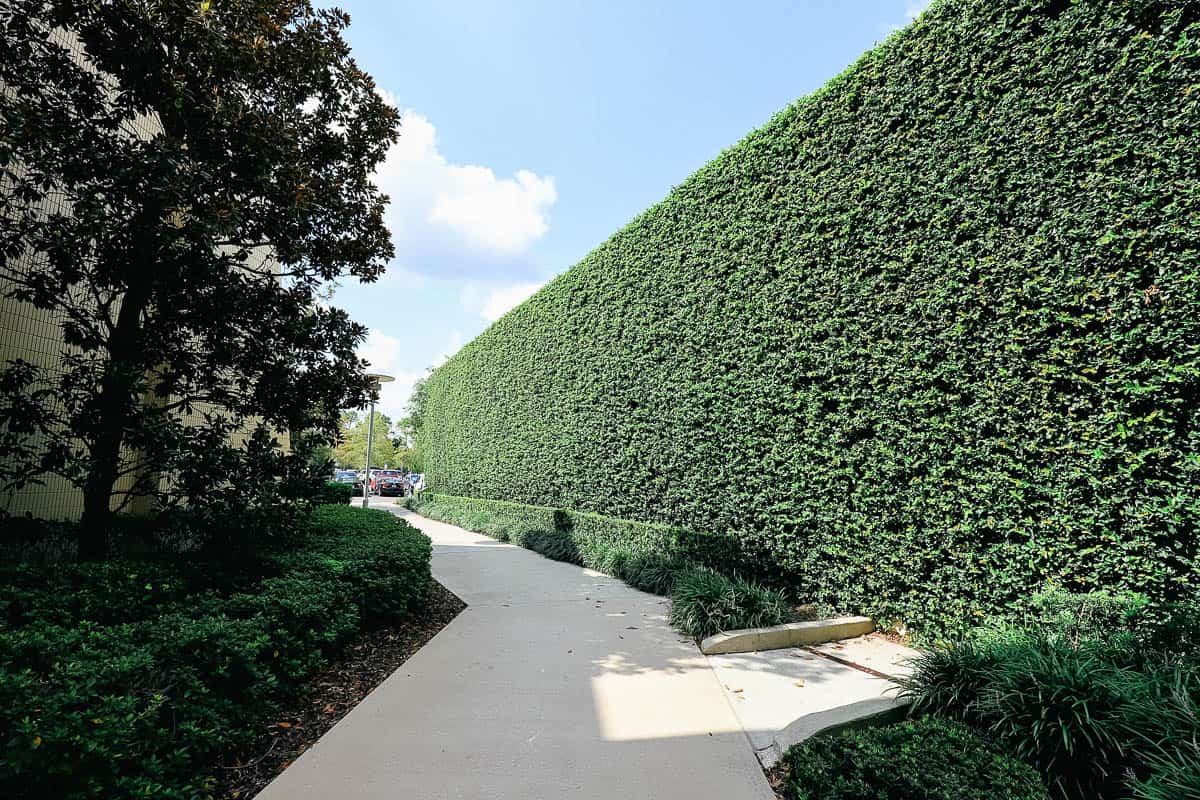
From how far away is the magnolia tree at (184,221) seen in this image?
13.0 feet

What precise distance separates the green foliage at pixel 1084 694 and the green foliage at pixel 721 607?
5.67 feet

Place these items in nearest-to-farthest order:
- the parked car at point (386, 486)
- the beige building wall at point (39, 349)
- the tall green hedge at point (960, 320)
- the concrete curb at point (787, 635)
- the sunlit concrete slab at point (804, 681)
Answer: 1. the sunlit concrete slab at point (804, 681)
2. the tall green hedge at point (960, 320)
3. the concrete curb at point (787, 635)
4. the beige building wall at point (39, 349)
5. the parked car at point (386, 486)

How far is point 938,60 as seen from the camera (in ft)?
15.6

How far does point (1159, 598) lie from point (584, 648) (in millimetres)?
3991

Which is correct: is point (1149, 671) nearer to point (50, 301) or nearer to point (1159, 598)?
point (1159, 598)

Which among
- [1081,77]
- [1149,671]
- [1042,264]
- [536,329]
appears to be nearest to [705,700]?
[1149,671]

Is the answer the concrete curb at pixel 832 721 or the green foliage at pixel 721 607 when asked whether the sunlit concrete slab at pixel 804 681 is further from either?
the green foliage at pixel 721 607

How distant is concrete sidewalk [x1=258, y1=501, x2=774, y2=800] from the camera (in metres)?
2.67

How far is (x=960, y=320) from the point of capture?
4.44 metres

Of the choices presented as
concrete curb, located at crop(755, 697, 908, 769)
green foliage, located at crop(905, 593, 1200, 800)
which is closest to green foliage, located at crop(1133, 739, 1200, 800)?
green foliage, located at crop(905, 593, 1200, 800)

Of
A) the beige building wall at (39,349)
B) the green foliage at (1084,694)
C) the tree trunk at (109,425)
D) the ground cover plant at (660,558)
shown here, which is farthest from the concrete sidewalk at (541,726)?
the beige building wall at (39,349)

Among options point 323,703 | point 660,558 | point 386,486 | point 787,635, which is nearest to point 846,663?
point 787,635

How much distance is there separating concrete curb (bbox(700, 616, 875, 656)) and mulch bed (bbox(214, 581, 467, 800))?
264cm

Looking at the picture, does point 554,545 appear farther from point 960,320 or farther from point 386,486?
point 386,486
